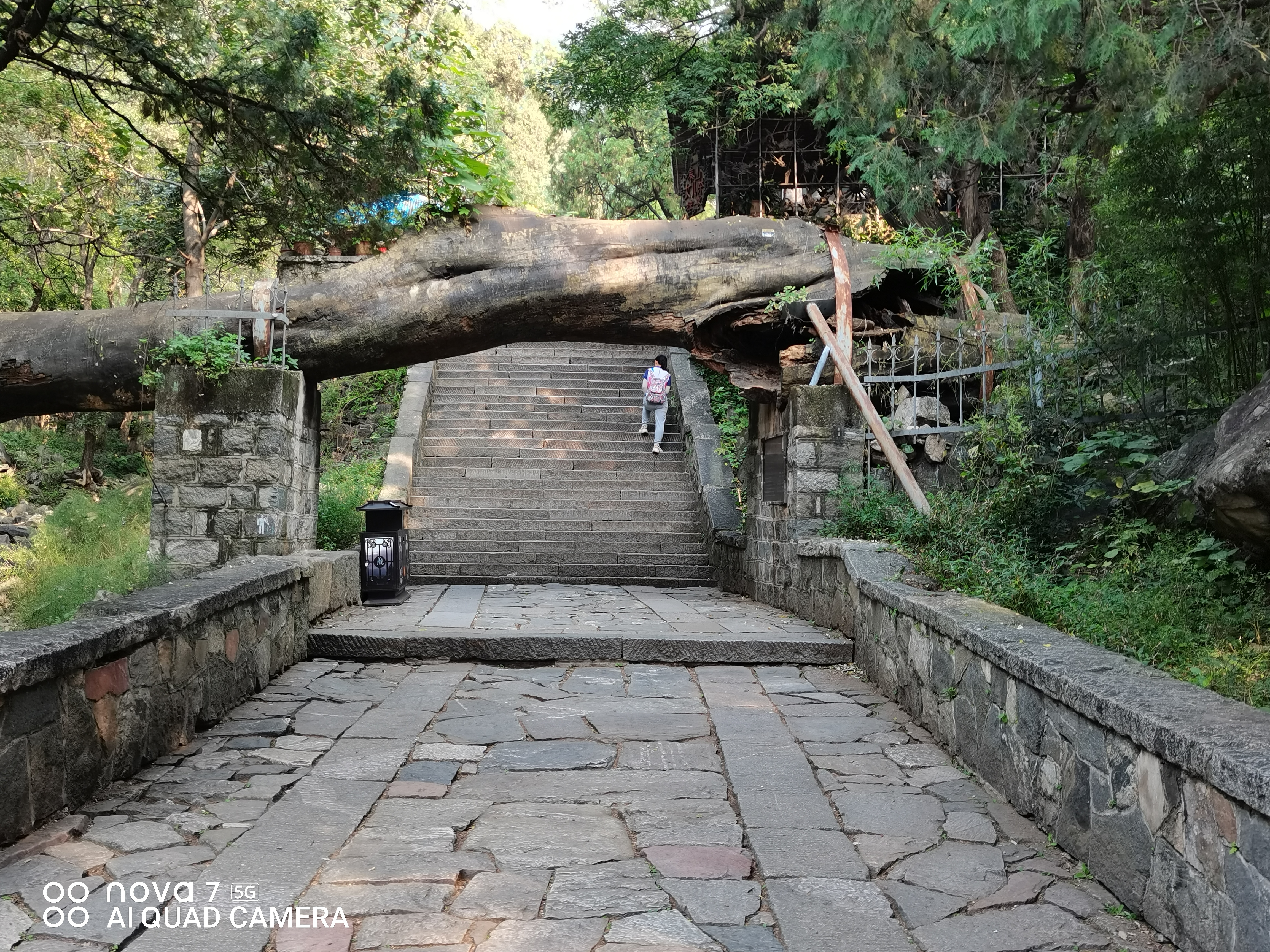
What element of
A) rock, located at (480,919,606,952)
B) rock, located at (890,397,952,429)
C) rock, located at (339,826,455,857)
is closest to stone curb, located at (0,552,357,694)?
rock, located at (339,826,455,857)

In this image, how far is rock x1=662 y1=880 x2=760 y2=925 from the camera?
8.61 feet

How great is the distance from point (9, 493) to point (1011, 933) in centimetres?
1577

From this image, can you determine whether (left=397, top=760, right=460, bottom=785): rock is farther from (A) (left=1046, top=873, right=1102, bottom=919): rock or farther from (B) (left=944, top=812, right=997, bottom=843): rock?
(A) (left=1046, top=873, right=1102, bottom=919): rock

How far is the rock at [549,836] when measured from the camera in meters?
3.01

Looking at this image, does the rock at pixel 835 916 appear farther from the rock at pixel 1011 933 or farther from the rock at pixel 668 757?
the rock at pixel 668 757

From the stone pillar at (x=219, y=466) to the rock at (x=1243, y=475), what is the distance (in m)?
5.86

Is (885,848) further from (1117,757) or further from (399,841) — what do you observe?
(399,841)

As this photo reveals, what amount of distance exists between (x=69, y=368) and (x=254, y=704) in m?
3.64

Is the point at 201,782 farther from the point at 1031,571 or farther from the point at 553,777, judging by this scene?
the point at 1031,571

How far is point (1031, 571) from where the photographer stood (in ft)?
17.0

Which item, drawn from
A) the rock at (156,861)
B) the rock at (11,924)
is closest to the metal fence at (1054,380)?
the rock at (156,861)

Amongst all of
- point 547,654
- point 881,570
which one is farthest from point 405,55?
point 881,570

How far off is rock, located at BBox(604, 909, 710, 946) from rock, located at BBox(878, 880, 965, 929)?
1.90 feet

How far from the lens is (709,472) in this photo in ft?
38.7
